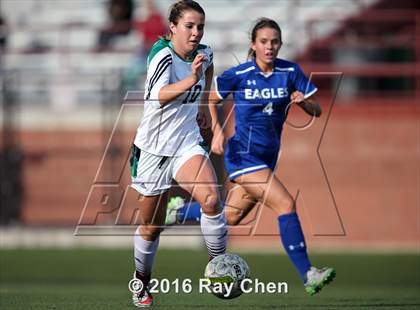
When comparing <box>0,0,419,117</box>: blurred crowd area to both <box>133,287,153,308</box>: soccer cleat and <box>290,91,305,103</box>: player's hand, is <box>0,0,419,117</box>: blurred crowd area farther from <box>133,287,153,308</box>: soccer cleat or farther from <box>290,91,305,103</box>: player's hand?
<box>133,287,153,308</box>: soccer cleat

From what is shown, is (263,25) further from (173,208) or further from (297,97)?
(173,208)

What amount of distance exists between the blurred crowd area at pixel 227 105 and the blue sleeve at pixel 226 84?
19.2ft

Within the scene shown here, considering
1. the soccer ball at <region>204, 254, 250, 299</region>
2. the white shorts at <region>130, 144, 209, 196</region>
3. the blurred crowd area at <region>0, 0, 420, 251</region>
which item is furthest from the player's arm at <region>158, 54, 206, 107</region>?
the blurred crowd area at <region>0, 0, 420, 251</region>

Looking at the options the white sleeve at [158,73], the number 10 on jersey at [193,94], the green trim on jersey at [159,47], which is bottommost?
the number 10 on jersey at [193,94]

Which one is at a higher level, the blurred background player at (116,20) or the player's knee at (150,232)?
the player's knee at (150,232)

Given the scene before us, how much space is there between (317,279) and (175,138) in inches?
59.7

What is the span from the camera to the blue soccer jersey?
355 inches

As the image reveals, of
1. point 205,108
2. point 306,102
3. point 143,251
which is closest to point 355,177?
point 306,102

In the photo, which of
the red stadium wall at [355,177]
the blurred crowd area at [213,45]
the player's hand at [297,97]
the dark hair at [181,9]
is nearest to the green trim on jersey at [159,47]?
the dark hair at [181,9]

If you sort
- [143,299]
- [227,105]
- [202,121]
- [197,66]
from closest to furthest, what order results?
[197,66] → [143,299] → [202,121] → [227,105]

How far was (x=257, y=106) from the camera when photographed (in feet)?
30.0

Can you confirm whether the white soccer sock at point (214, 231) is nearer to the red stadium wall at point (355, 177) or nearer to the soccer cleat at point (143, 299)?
the soccer cleat at point (143, 299)

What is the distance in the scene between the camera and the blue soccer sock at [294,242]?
807 cm

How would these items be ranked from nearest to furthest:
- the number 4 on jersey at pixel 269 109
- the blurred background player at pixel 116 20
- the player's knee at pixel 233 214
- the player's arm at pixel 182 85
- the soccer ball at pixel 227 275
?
the player's arm at pixel 182 85 < the soccer ball at pixel 227 275 < the number 4 on jersey at pixel 269 109 < the player's knee at pixel 233 214 < the blurred background player at pixel 116 20
